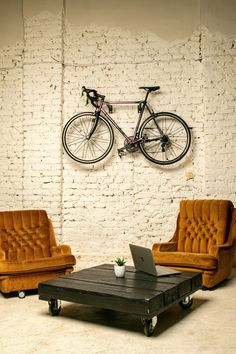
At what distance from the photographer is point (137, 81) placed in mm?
5969

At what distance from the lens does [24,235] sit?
15.5 ft

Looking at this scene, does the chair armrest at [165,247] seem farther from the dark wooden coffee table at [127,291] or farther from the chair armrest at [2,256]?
the chair armrest at [2,256]

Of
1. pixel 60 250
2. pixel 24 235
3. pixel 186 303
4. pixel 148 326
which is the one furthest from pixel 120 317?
pixel 24 235

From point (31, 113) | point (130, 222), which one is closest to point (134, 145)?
point (130, 222)

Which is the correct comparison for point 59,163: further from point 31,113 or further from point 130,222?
point 130,222

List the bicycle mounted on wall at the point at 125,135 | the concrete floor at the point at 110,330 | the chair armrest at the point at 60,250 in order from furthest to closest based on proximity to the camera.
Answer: the bicycle mounted on wall at the point at 125,135, the chair armrest at the point at 60,250, the concrete floor at the point at 110,330

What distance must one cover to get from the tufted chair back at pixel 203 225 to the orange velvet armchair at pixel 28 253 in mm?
1356

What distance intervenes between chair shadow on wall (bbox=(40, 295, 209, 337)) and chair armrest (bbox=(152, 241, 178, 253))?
973mm

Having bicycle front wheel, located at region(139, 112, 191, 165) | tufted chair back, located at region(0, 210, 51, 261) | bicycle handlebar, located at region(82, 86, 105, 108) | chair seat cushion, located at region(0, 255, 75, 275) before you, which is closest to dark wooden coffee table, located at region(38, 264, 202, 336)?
chair seat cushion, located at region(0, 255, 75, 275)

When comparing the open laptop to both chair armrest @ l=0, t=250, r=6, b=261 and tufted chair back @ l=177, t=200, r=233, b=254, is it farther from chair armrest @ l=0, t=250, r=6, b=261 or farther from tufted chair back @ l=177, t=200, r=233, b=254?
chair armrest @ l=0, t=250, r=6, b=261

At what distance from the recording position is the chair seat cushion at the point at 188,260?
4.29 m

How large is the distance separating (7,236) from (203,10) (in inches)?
152

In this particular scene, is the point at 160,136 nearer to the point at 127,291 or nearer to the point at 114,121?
the point at 114,121

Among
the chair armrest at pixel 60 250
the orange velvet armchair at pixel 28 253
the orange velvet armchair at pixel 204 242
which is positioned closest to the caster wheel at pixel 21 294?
the orange velvet armchair at pixel 28 253
